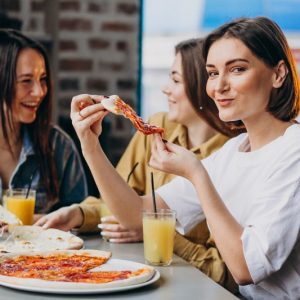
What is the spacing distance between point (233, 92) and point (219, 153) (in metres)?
0.34

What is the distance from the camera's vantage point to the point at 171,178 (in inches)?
102

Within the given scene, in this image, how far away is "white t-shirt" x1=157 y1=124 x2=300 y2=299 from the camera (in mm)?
1662

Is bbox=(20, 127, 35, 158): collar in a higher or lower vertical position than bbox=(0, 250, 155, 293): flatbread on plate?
higher

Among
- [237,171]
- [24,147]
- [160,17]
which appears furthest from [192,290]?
[160,17]

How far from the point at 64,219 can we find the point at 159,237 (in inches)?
18.6

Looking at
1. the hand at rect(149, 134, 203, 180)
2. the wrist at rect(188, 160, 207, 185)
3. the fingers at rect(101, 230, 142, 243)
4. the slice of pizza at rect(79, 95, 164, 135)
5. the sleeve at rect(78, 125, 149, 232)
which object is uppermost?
the slice of pizza at rect(79, 95, 164, 135)

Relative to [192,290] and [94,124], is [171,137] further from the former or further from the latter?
[192,290]

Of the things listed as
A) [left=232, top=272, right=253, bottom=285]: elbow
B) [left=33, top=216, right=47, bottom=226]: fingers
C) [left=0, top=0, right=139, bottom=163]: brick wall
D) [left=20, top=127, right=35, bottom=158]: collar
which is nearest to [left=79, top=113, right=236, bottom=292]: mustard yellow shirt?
[left=33, top=216, right=47, bottom=226]: fingers

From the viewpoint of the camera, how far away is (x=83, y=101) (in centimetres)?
200

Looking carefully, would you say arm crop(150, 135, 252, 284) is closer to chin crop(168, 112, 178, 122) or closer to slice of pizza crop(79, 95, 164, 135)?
slice of pizza crop(79, 95, 164, 135)

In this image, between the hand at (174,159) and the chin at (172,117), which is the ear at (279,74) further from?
the chin at (172,117)

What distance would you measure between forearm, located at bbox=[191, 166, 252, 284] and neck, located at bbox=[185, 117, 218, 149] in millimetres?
999

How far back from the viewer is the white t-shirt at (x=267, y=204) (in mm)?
1662

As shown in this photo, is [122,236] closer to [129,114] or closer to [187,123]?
[129,114]
